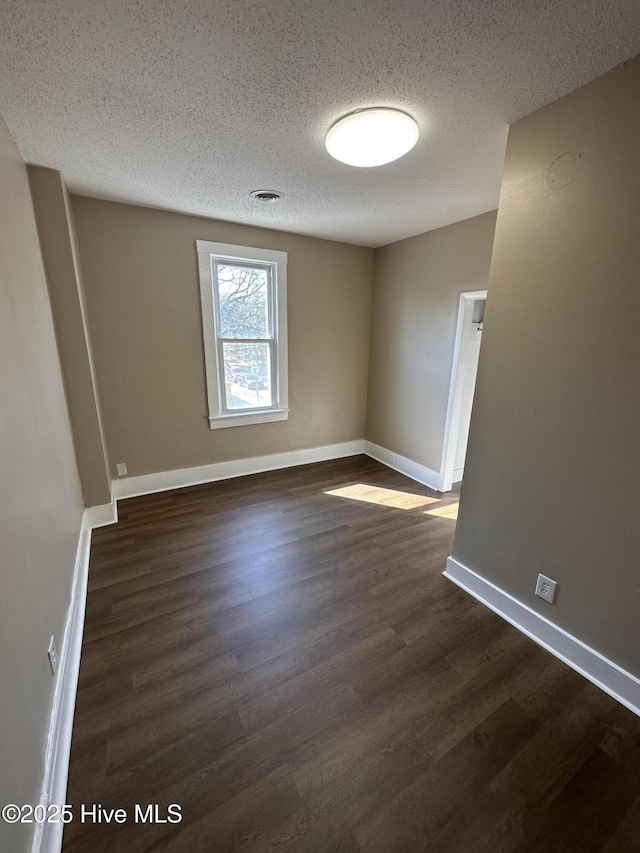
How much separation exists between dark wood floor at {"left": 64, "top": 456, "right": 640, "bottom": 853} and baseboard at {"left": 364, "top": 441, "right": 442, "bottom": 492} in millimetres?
1216

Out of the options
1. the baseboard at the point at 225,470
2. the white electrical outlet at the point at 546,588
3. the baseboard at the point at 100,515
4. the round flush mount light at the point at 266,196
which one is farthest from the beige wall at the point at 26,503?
the white electrical outlet at the point at 546,588

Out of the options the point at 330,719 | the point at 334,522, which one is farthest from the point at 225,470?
the point at 330,719

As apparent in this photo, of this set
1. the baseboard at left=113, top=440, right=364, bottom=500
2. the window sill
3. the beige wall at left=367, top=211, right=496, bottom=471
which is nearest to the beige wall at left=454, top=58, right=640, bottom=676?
the beige wall at left=367, top=211, right=496, bottom=471

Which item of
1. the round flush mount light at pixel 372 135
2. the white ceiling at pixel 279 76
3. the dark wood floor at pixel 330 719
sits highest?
the white ceiling at pixel 279 76

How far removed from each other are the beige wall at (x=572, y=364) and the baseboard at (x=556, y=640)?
48 millimetres

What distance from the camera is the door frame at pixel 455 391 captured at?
2.92m

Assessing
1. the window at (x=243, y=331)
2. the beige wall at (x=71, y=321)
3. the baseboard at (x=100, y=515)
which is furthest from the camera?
the window at (x=243, y=331)

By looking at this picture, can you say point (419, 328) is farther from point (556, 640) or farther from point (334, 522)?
point (556, 640)

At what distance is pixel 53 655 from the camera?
1.26 metres

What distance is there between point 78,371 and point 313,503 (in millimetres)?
2092

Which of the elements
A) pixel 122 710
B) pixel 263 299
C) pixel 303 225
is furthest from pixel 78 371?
pixel 303 225

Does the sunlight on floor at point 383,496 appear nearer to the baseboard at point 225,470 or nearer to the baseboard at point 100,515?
the baseboard at point 225,470

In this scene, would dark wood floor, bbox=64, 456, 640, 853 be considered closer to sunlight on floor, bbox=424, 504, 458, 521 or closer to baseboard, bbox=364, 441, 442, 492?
sunlight on floor, bbox=424, 504, 458, 521

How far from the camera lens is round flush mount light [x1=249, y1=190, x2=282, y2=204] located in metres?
2.32
